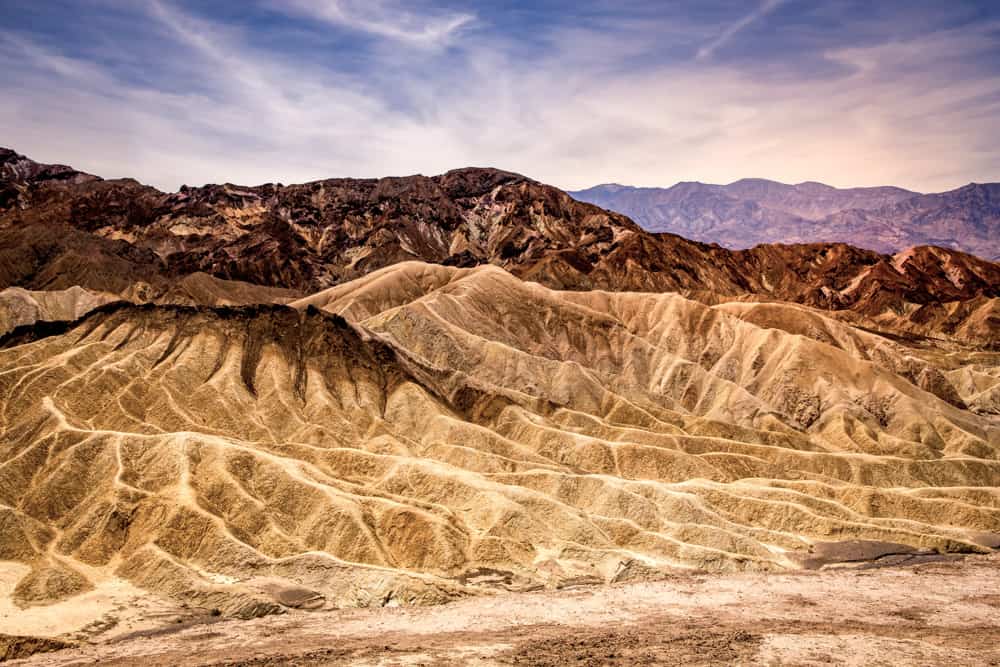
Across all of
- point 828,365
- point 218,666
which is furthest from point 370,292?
point 218,666

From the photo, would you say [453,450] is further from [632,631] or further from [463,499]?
[632,631]

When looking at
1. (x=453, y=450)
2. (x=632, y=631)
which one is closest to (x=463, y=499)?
(x=453, y=450)

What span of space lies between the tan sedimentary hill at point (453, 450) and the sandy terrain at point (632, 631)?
4.33 meters

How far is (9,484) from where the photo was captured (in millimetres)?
65062

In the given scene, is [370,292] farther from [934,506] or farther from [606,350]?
[934,506]

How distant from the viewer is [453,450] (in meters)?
88.4

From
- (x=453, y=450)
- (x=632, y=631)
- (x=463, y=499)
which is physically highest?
(x=453, y=450)

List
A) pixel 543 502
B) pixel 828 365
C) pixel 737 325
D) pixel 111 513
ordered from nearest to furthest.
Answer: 1. pixel 111 513
2. pixel 543 502
3. pixel 828 365
4. pixel 737 325

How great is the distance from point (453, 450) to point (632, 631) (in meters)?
44.8

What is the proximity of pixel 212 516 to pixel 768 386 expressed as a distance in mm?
100474

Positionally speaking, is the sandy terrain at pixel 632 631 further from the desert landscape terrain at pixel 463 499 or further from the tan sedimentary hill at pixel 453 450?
the tan sedimentary hill at pixel 453 450

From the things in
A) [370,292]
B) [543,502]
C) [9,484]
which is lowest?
[543,502]

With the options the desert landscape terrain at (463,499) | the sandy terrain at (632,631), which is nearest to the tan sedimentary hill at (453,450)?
the desert landscape terrain at (463,499)

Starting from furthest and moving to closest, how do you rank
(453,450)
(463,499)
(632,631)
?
1. (453,450)
2. (463,499)
3. (632,631)
